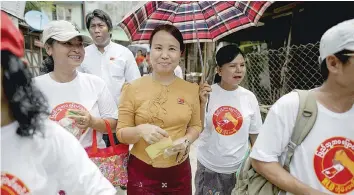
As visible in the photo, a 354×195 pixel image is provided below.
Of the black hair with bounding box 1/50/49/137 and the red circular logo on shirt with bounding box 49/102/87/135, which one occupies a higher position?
the black hair with bounding box 1/50/49/137

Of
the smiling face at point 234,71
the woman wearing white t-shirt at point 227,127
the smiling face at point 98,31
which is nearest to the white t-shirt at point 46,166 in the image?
the woman wearing white t-shirt at point 227,127

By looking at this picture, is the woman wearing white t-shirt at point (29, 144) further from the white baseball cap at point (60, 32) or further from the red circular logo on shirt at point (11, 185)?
the white baseball cap at point (60, 32)

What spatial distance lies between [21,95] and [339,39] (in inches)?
48.5

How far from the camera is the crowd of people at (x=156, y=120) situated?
107cm

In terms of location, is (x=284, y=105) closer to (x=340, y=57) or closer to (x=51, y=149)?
(x=340, y=57)

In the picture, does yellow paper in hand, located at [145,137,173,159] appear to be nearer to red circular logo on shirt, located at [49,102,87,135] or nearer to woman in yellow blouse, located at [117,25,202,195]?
woman in yellow blouse, located at [117,25,202,195]

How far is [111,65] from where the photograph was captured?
3.41 m

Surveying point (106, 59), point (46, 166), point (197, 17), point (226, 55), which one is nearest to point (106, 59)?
point (106, 59)

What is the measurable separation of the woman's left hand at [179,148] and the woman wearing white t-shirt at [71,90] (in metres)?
0.51

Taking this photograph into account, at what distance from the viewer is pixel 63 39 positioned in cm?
205

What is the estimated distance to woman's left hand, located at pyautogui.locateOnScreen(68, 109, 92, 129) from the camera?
1974 millimetres

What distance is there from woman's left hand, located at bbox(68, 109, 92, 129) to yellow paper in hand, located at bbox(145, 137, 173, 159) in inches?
17.1

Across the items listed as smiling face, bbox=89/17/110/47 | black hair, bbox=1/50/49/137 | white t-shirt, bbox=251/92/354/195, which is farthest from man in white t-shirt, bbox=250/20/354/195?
smiling face, bbox=89/17/110/47

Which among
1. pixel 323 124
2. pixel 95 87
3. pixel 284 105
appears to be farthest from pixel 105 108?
pixel 323 124
